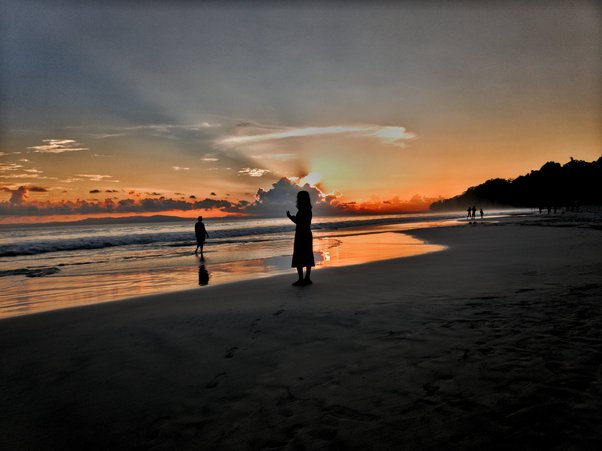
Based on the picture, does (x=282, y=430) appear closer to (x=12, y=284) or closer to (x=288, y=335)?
(x=288, y=335)

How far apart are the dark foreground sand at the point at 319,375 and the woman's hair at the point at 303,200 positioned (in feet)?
11.0

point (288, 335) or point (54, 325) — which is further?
point (54, 325)

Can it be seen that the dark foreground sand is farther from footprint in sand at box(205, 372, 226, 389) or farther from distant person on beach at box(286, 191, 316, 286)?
distant person on beach at box(286, 191, 316, 286)

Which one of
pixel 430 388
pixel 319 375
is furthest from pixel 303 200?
pixel 430 388

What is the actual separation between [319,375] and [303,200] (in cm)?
663

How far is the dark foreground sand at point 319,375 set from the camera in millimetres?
2764

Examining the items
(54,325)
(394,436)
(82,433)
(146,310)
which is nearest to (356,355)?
(394,436)

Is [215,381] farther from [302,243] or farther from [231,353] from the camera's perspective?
[302,243]

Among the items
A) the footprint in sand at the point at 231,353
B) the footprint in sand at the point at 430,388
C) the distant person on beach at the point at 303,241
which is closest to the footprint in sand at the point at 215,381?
the footprint in sand at the point at 231,353

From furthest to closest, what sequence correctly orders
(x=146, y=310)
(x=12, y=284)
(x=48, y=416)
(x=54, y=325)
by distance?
(x=12, y=284) < (x=146, y=310) < (x=54, y=325) < (x=48, y=416)

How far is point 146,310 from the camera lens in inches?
299

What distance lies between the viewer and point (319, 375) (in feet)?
12.4

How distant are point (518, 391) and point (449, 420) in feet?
2.79

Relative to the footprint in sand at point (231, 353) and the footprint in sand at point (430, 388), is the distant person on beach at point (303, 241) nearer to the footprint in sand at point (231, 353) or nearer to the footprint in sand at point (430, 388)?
the footprint in sand at point (231, 353)
